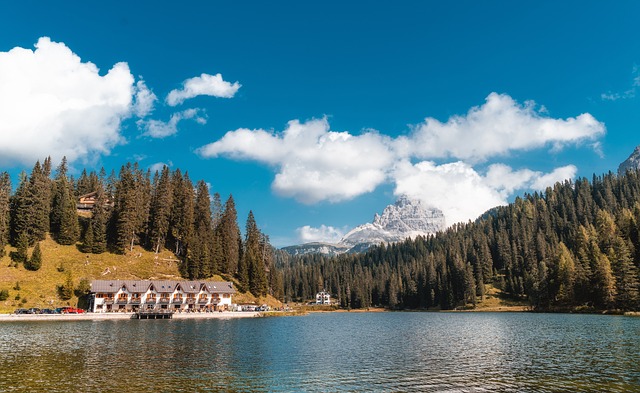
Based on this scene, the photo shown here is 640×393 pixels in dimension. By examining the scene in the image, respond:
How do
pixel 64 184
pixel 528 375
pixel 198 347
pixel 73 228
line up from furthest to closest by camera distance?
1. pixel 64 184
2. pixel 73 228
3. pixel 198 347
4. pixel 528 375

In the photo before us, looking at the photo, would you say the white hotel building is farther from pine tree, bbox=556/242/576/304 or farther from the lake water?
pine tree, bbox=556/242/576/304

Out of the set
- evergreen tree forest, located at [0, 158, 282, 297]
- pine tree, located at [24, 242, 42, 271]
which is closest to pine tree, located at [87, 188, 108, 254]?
evergreen tree forest, located at [0, 158, 282, 297]

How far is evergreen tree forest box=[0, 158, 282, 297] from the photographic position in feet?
466

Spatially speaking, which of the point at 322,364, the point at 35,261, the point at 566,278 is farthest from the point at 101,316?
the point at 566,278

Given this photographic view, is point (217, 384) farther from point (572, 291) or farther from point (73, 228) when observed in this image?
point (572, 291)

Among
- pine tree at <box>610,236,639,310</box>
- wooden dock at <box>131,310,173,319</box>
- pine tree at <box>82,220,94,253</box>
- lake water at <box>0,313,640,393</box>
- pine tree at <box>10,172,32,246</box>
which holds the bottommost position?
wooden dock at <box>131,310,173,319</box>

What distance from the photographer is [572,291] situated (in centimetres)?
15088

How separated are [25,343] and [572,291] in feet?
530

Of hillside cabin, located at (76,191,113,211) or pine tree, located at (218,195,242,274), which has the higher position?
hillside cabin, located at (76,191,113,211)

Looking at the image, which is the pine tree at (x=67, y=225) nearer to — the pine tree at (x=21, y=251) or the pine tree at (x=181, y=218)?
the pine tree at (x=21, y=251)

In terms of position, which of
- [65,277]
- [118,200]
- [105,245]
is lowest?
[65,277]

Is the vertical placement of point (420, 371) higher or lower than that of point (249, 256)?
lower

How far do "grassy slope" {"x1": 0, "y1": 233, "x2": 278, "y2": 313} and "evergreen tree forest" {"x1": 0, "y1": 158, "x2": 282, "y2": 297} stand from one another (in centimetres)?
284

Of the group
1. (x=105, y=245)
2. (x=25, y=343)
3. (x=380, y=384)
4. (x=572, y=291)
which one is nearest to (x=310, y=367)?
(x=380, y=384)
